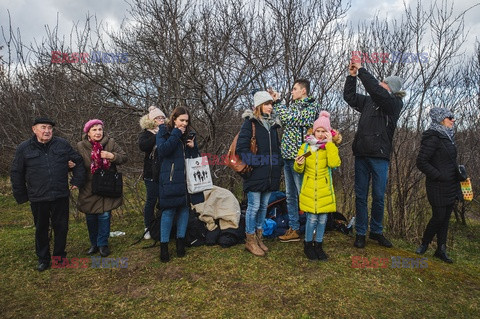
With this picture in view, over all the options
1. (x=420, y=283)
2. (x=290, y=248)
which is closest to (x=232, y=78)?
(x=290, y=248)

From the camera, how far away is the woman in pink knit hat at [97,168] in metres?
→ 3.68

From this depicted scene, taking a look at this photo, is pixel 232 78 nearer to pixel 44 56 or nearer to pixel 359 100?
pixel 359 100

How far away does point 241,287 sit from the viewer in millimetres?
2926

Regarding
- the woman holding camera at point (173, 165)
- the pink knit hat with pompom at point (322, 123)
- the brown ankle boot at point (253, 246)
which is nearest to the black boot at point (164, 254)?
the woman holding camera at point (173, 165)

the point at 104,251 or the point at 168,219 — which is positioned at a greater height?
the point at 168,219

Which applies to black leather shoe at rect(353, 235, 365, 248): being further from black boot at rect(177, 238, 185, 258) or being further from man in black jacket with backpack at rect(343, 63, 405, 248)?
black boot at rect(177, 238, 185, 258)

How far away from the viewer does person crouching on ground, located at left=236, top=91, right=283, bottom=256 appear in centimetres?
348

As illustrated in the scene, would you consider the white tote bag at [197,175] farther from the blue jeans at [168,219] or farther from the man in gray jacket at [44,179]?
the man in gray jacket at [44,179]

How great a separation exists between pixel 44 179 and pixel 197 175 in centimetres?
176

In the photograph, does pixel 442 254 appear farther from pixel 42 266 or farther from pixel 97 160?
pixel 42 266

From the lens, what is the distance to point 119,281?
3129mm

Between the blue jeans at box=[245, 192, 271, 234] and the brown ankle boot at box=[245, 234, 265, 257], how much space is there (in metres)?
0.07

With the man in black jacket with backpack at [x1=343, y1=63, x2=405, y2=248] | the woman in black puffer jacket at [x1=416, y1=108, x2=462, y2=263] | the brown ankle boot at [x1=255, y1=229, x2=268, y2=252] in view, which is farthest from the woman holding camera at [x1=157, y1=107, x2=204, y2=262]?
the woman in black puffer jacket at [x1=416, y1=108, x2=462, y2=263]

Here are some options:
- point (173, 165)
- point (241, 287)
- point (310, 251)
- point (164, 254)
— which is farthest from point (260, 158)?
point (164, 254)
